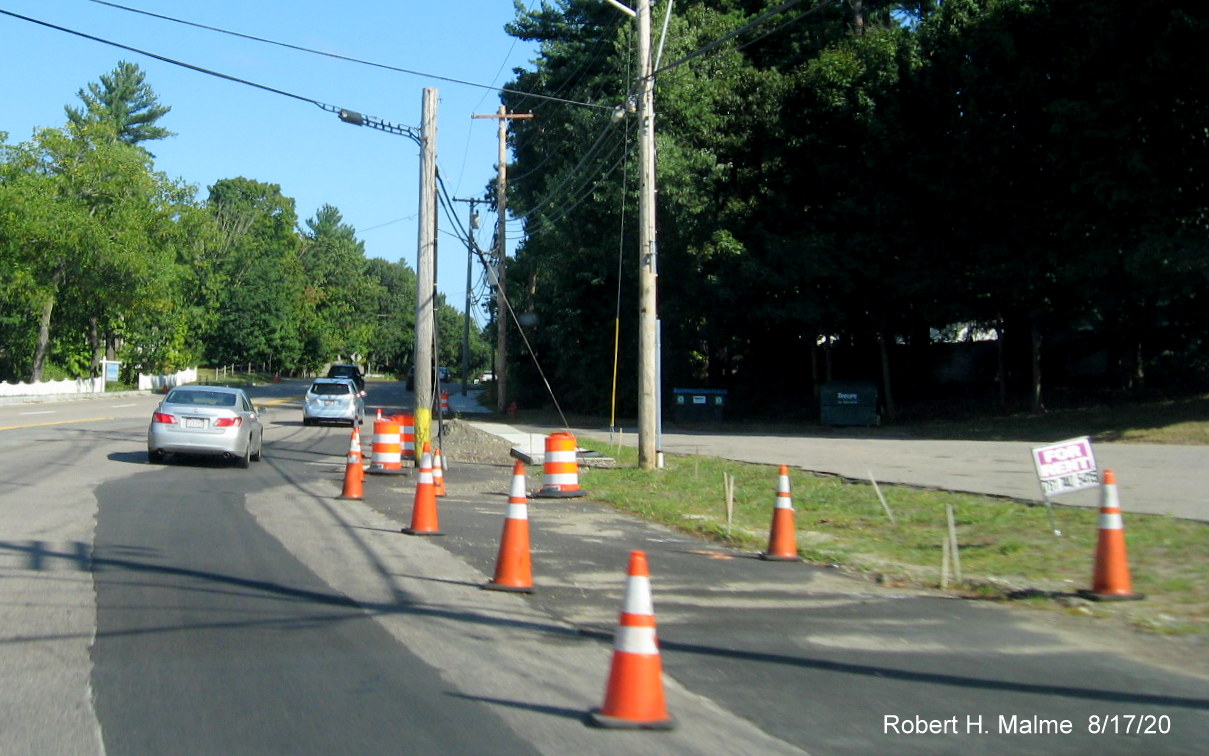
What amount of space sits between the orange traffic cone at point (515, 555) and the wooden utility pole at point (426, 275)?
1315 cm

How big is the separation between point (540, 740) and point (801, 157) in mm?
31764

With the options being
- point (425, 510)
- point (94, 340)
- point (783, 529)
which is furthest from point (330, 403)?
point (94, 340)

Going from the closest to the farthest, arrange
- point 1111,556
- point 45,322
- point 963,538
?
point 1111,556 → point 963,538 → point 45,322

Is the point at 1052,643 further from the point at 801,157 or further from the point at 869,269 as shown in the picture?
the point at 801,157

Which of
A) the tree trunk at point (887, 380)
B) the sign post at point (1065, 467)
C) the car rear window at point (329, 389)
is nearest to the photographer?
the sign post at point (1065, 467)

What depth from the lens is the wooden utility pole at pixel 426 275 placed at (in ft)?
72.3

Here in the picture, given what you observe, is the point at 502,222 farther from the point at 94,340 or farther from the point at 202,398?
the point at 94,340

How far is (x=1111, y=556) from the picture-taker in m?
8.41

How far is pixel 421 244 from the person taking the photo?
22562 millimetres

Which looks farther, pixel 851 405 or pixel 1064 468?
pixel 851 405

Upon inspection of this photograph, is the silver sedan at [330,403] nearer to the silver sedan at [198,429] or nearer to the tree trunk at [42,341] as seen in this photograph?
the silver sedan at [198,429]

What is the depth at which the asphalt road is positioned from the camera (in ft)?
17.2

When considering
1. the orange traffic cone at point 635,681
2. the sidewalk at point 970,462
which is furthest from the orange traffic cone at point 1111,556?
the orange traffic cone at point 635,681

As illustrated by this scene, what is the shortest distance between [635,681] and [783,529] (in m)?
5.59
